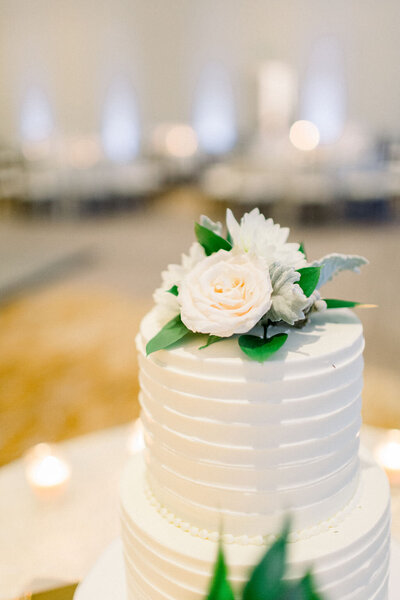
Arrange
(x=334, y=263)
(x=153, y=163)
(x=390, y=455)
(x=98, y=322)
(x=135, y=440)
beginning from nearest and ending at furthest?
(x=334, y=263) → (x=390, y=455) → (x=135, y=440) → (x=98, y=322) → (x=153, y=163)

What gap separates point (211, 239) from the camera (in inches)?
46.6

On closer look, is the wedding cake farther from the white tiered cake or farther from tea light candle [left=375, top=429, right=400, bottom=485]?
tea light candle [left=375, top=429, right=400, bottom=485]

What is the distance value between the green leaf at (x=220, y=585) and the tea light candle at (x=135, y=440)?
1474mm

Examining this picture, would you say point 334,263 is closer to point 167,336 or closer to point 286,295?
point 286,295

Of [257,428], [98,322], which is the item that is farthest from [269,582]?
[98,322]

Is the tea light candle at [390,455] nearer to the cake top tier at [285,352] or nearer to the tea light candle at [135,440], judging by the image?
the tea light candle at [135,440]

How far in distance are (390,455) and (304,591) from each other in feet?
4.55

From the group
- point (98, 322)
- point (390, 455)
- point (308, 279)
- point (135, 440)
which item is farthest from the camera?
point (98, 322)

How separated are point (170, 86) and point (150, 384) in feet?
45.9

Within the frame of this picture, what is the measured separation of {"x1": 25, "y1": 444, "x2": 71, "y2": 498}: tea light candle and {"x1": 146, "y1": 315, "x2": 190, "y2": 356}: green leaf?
4.49ft

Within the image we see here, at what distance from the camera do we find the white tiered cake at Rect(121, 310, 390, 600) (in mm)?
1040

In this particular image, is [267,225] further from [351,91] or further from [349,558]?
[351,91]

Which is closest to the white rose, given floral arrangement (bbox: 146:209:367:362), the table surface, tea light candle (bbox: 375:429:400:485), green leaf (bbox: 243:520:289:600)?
floral arrangement (bbox: 146:209:367:362)

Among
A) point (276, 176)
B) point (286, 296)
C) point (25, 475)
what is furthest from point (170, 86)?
point (286, 296)
